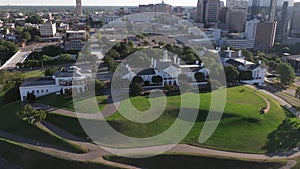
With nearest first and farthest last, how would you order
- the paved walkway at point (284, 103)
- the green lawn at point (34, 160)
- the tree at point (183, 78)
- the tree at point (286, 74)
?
1. the green lawn at point (34, 160)
2. the paved walkway at point (284, 103)
3. the tree at point (183, 78)
4. the tree at point (286, 74)

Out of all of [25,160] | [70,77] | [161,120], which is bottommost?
[25,160]

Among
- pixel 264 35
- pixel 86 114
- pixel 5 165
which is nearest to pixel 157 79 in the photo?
Result: pixel 86 114

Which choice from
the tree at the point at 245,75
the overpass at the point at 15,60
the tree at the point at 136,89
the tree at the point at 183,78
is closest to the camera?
the tree at the point at 136,89

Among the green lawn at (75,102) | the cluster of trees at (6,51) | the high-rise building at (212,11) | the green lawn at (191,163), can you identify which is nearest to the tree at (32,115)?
the green lawn at (75,102)

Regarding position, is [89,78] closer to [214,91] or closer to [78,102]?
[78,102]

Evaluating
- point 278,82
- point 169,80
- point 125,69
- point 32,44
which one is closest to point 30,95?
point 125,69

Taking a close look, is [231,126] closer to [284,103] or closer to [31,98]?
[284,103]

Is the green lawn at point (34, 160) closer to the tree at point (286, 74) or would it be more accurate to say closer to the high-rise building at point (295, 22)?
the tree at point (286, 74)
